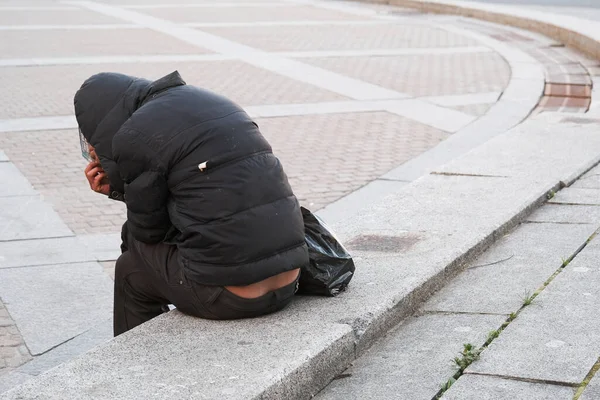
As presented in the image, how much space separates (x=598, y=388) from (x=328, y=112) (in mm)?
7008

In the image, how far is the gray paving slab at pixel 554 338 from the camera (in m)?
3.53

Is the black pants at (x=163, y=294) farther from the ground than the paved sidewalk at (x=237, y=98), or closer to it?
farther from the ground

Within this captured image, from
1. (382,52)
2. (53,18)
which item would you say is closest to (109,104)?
(382,52)

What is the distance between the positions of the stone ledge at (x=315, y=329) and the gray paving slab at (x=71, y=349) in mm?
644

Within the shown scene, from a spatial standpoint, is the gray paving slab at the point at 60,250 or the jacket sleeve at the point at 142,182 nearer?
the jacket sleeve at the point at 142,182

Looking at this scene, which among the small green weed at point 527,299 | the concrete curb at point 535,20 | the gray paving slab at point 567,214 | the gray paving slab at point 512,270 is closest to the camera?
the small green weed at point 527,299

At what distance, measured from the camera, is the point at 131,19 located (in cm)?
1878

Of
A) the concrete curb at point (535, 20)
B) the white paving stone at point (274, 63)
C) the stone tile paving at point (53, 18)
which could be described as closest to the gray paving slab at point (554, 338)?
the white paving stone at point (274, 63)

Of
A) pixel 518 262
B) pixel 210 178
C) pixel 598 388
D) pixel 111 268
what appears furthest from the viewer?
pixel 111 268

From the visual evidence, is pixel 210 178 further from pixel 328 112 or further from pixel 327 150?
pixel 328 112

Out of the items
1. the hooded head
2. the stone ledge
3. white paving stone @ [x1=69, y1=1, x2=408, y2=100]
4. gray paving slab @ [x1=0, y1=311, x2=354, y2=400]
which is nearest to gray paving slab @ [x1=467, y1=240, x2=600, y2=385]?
the stone ledge

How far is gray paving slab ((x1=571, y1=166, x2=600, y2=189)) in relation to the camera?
243 inches

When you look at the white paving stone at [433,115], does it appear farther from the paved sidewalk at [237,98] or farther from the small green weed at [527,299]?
the small green weed at [527,299]

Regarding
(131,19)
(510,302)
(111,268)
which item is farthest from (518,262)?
(131,19)
